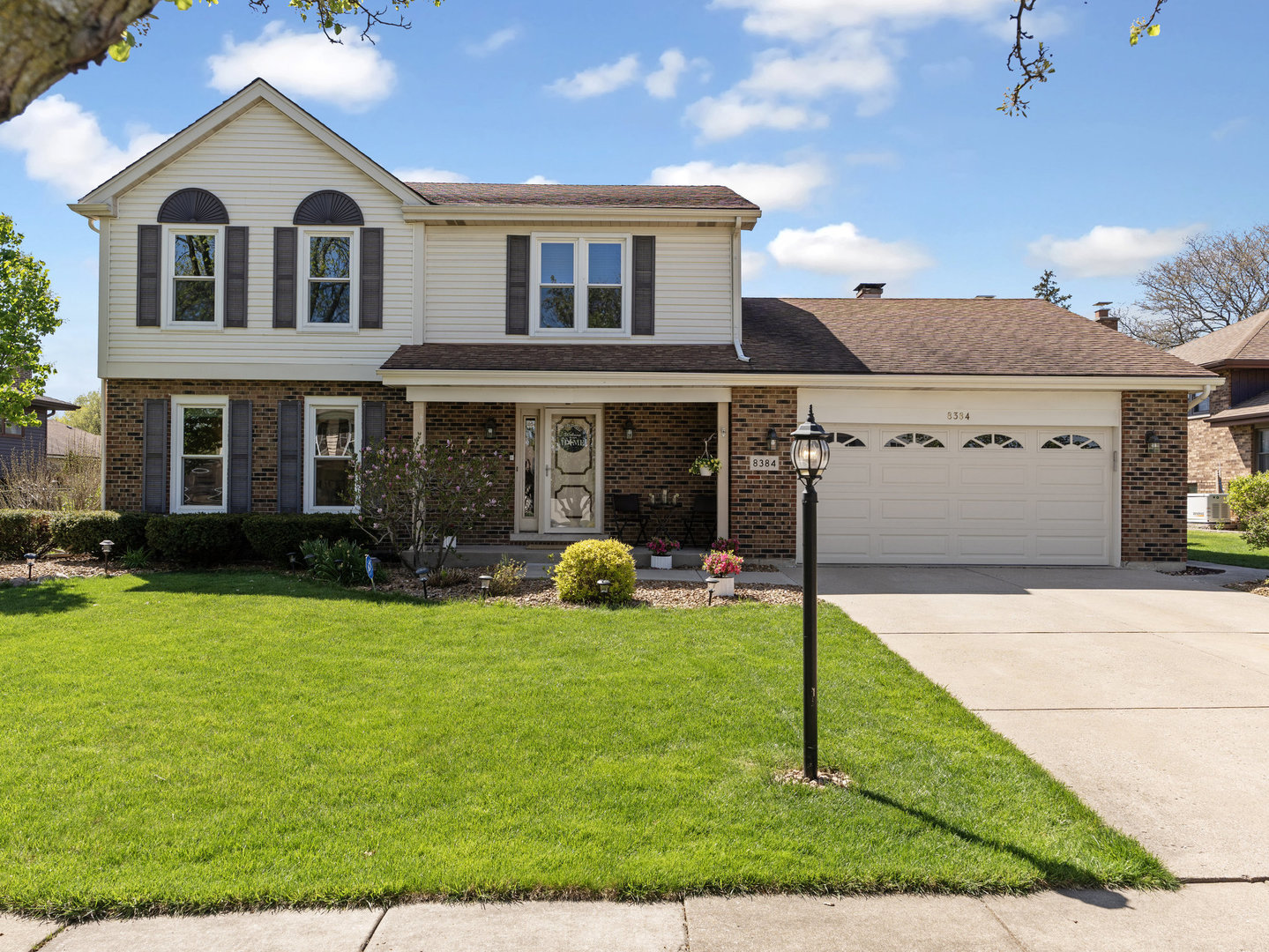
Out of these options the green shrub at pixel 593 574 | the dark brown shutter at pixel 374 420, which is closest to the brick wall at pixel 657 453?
the dark brown shutter at pixel 374 420

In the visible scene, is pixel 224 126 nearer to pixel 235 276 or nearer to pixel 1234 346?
pixel 235 276

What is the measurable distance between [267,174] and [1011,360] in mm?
12322

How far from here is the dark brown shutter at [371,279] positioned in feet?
42.0

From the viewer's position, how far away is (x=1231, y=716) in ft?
17.8

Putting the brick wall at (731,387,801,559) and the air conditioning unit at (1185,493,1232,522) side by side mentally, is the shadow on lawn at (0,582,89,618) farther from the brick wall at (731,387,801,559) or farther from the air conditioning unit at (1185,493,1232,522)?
the air conditioning unit at (1185,493,1232,522)

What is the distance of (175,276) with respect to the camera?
503 inches

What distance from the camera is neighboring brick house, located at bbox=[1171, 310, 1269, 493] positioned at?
22.0 m

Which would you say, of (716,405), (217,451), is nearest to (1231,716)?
(716,405)

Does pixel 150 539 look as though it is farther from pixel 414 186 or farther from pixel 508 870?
pixel 508 870

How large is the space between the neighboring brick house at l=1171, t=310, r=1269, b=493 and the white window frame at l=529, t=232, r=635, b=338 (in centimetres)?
1838

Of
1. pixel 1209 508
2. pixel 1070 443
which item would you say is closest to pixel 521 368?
pixel 1070 443

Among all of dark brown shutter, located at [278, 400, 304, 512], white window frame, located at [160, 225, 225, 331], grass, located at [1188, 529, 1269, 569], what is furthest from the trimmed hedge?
grass, located at [1188, 529, 1269, 569]

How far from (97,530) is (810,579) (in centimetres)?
1118

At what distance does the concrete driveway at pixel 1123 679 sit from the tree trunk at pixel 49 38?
489cm
